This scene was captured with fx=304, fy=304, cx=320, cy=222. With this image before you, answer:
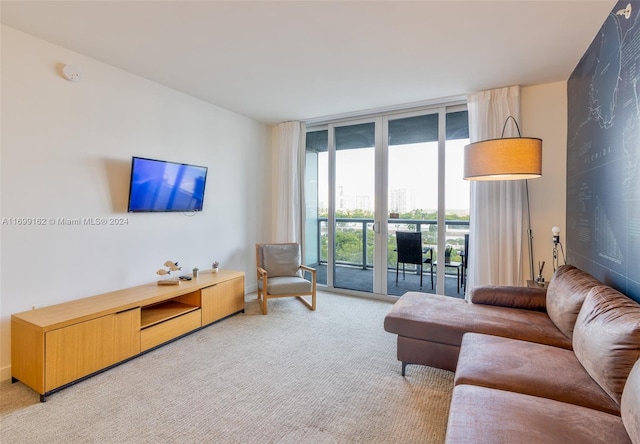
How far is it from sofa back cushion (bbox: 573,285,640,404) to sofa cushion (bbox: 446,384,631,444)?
0.19 meters

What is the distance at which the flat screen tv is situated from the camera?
3.00m

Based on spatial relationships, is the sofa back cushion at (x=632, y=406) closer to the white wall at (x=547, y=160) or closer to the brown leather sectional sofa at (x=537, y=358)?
the brown leather sectional sofa at (x=537, y=358)

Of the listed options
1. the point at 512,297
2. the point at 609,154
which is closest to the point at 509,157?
the point at 609,154

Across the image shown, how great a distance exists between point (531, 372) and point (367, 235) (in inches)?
121

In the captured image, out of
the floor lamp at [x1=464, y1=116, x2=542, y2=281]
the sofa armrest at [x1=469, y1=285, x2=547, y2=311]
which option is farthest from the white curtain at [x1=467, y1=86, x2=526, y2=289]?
the floor lamp at [x1=464, y1=116, x2=542, y2=281]

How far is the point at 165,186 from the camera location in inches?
129

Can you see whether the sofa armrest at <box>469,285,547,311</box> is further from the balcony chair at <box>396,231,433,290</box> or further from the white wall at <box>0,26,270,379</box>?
the white wall at <box>0,26,270,379</box>

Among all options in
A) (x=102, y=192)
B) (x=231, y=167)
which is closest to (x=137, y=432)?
(x=102, y=192)

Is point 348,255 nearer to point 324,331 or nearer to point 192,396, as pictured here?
point 324,331

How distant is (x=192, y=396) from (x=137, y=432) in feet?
1.27

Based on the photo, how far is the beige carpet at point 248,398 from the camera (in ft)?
5.76

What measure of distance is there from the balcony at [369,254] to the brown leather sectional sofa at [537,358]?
1392 mm

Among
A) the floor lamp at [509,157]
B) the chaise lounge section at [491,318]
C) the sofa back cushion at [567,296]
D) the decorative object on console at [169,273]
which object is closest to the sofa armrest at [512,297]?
the chaise lounge section at [491,318]

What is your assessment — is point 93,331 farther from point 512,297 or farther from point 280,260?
point 512,297
